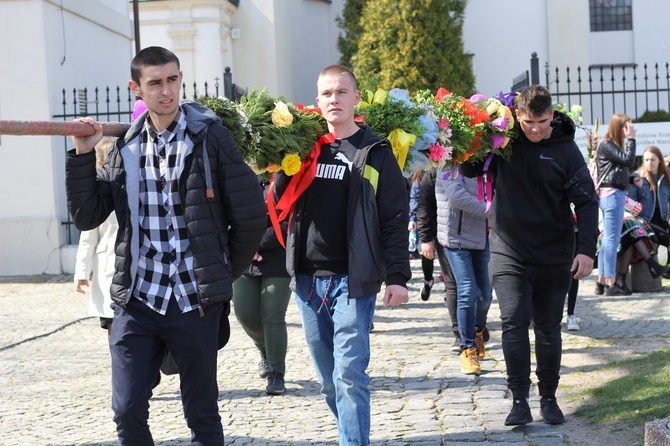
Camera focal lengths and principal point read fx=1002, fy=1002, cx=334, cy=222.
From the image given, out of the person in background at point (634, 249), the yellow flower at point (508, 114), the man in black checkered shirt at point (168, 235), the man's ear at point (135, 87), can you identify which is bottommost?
the person in background at point (634, 249)

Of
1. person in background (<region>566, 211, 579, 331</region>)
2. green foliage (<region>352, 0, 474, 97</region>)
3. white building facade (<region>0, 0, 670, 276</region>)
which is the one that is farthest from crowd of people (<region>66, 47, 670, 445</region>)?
green foliage (<region>352, 0, 474, 97</region>)

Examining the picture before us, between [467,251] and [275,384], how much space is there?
201 centimetres

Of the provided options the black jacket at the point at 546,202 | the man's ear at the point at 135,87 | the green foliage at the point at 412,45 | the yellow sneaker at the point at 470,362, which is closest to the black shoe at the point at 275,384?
the yellow sneaker at the point at 470,362

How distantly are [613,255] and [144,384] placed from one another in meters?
8.34

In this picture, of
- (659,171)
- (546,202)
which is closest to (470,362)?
(546,202)

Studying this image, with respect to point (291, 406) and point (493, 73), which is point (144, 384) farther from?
point (493, 73)

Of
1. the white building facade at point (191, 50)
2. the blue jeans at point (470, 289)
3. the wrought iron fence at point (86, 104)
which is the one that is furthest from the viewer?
the white building facade at point (191, 50)

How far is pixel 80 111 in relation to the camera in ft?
54.1

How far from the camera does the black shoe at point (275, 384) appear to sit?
741cm

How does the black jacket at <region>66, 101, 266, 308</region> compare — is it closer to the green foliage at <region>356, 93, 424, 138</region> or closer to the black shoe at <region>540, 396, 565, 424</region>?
the green foliage at <region>356, 93, 424, 138</region>

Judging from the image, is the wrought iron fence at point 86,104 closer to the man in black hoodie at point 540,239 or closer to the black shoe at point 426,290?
the black shoe at point 426,290

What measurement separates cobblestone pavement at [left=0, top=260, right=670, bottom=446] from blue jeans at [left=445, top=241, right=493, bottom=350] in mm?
339

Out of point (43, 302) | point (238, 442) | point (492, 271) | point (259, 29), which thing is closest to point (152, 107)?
point (238, 442)

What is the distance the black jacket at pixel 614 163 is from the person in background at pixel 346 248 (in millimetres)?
6339
